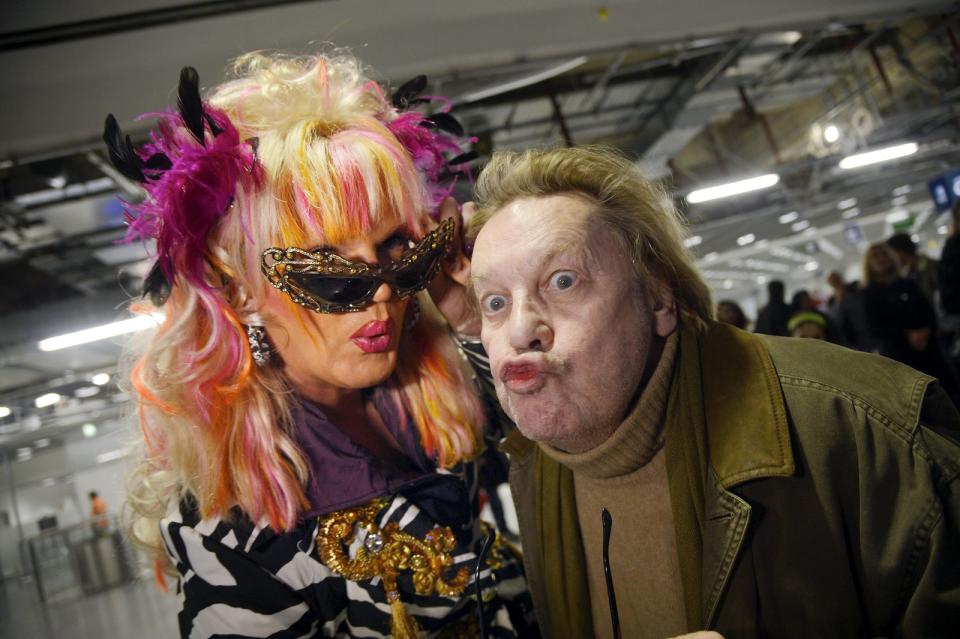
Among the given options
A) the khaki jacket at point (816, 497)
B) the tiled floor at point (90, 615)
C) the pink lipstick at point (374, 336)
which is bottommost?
the tiled floor at point (90, 615)

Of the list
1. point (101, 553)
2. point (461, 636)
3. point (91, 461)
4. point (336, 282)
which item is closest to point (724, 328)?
point (336, 282)

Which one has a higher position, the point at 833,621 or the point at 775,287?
the point at 775,287

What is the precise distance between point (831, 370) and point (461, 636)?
1.19 m

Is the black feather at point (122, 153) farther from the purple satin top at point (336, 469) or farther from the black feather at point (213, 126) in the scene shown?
the purple satin top at point (336, 469)

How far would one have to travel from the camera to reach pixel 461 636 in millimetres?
1695

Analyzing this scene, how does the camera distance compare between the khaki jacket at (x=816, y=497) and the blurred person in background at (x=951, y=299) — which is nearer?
the khaki jacket at (x=816, y=497)

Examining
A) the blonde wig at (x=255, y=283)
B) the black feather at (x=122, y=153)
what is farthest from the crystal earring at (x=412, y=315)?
the black feather at (x=122, y=153)

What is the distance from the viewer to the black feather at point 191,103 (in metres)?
1.37

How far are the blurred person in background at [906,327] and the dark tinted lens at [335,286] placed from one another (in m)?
1.77

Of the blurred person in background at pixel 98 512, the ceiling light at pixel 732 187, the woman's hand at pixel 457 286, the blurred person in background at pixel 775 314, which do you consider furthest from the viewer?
the ceiling light at pixel 732 187

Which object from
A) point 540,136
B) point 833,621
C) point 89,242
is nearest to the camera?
point 833,621

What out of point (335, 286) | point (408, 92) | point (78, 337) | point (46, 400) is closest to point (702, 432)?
point (335, 286)

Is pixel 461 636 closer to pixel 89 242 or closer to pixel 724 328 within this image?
pixel 724 328

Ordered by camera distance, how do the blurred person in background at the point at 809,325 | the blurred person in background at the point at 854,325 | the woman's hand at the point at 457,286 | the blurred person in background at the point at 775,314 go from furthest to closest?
1. the blurred person in background at the point at 854,325
2. the blurred person in background at the point at 775,314
3. the blurred person in background at the point at 809,325
4. the woman's hand at the point at 457,286
